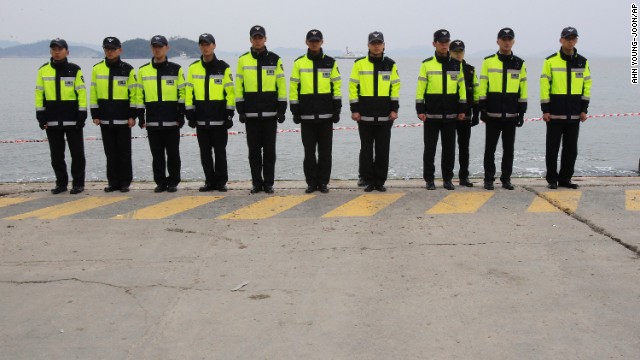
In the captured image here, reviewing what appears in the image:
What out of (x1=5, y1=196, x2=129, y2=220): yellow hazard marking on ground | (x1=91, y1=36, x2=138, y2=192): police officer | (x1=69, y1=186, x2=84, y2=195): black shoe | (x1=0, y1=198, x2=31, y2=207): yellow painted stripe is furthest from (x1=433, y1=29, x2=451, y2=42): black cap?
(x1=0, y1=198, x2=31, y2=207): yellow painted stripe

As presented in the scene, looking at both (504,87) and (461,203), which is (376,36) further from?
(461,203)

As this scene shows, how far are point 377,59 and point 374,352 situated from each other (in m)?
5.06

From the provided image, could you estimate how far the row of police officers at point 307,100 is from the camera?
8.21 meters

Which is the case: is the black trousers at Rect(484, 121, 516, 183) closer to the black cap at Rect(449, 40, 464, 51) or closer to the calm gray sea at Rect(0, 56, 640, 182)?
the black cap at Rect(449, 40, 464, 51)

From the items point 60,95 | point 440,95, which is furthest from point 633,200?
point 60,95

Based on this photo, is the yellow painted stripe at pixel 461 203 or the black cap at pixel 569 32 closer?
the yellow painted stripe at pixel 461 203

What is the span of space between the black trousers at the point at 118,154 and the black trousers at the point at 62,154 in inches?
14.3

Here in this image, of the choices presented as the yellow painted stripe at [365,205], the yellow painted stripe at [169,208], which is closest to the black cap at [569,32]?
the yellow painted stripe at [365,205]

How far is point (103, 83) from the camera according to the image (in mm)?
8461

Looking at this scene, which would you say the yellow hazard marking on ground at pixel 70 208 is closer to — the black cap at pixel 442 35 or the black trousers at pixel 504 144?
the black cap at pixel 442 35

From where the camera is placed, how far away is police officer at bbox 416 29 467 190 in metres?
8.30

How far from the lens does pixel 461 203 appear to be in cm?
766

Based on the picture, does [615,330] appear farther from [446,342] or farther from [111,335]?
[111,335]

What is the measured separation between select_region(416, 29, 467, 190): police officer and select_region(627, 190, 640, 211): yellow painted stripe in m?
2.15
